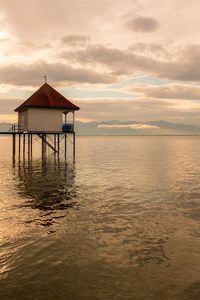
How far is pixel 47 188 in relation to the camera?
25094mm

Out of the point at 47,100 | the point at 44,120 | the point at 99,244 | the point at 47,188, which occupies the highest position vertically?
the point at 47,100

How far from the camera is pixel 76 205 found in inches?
765

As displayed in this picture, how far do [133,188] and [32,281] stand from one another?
1635 cm

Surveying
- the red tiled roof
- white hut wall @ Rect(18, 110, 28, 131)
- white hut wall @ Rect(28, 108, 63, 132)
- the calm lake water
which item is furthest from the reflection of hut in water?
the red tiled roof

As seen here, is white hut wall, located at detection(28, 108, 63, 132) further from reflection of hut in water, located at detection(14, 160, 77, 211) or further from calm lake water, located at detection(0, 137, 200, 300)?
calm lake water, located at detection(0, 137, 200, 300)

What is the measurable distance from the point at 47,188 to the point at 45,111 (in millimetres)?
17359

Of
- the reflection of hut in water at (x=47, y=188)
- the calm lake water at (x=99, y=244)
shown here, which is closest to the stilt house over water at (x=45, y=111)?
the reflection of hut in water at (x=47, y=188)

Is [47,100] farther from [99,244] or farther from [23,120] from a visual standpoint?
[99,244]

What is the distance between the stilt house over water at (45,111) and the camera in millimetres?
40156

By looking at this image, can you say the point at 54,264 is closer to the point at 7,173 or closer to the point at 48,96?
the point at 7,173

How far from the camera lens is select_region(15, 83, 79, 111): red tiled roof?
4016 centimetres

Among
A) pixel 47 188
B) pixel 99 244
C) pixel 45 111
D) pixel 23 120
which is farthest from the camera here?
pixel 23 120

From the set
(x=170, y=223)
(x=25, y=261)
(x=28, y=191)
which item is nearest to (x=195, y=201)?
(x=170, y=223)

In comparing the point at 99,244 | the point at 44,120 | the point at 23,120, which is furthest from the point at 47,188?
the point at 23,120
